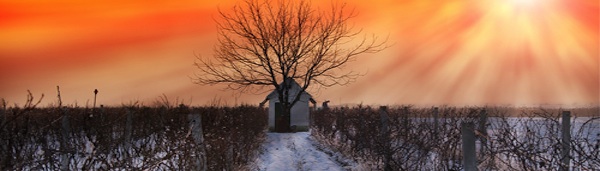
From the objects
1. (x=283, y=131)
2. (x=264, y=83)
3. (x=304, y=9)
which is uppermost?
(x=304, y=9)

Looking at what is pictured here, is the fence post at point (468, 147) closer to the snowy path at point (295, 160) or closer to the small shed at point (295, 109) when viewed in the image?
the snowy path at point (295, 160)

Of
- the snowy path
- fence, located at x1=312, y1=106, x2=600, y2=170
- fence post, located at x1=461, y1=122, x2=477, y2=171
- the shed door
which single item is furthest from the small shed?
fence post, located at x1=461, y1=122, x2=477, y2=171

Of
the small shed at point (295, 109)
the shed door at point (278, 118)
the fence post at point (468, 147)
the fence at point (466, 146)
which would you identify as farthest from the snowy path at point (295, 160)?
the small shed at point (295, 109)

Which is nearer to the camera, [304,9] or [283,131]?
[304,9]

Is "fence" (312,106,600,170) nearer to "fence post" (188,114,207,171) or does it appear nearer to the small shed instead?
"fence post" (188,114,207,171)

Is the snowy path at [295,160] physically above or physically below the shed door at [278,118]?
below

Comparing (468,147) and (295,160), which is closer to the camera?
(468,147)

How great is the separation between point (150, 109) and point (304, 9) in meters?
9.88

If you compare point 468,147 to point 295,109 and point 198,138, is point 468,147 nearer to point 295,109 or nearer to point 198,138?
point 198,138

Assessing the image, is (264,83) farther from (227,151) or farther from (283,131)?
(227,151)

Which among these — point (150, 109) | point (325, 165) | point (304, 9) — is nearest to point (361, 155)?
point (325, 165)

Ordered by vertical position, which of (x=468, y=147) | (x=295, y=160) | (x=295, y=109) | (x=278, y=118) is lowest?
(x=295, y=160)

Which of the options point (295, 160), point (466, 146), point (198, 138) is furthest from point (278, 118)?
point (466, 146)

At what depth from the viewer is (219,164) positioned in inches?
318
